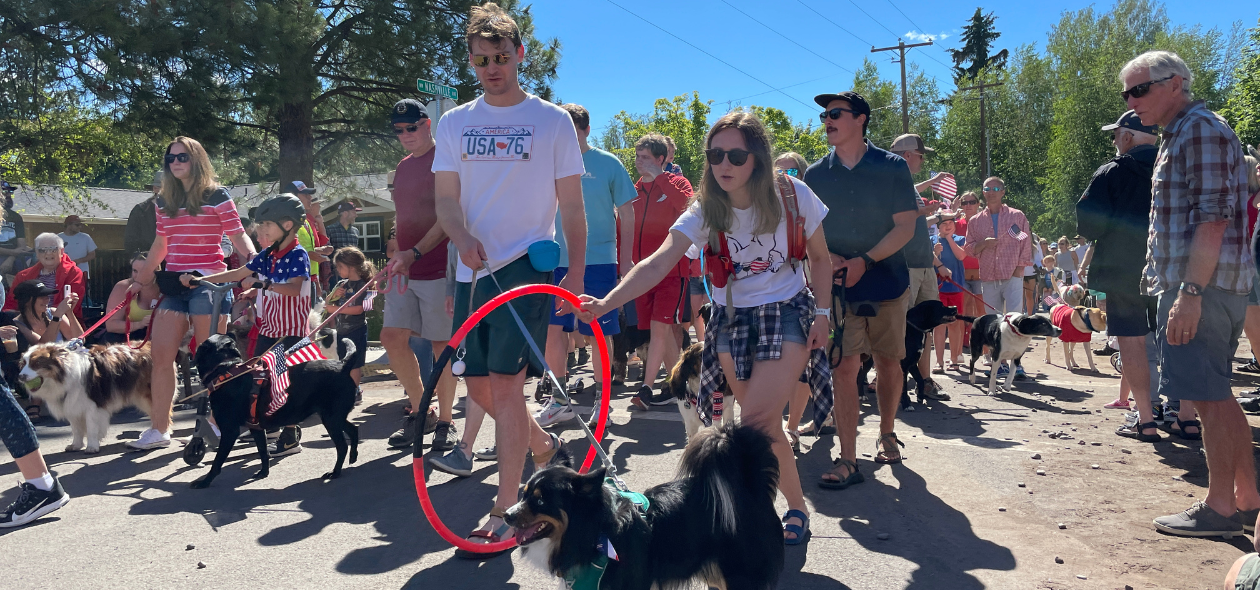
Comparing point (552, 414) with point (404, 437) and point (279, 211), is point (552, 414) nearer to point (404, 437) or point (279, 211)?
point (404, 437)

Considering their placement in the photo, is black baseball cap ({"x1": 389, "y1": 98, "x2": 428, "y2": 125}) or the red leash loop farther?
black baseball cap ({"x1": 389, "y1": 98, "x2": 428, "y2": 125})

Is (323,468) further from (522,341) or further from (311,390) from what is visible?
(522,341)

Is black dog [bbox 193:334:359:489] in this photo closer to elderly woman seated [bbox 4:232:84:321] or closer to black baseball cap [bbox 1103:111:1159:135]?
elderly woman seated [bbox 4:232:84:321]

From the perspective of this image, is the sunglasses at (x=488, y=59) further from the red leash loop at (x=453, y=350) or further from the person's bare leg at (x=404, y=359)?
the person's bare leg at (x=404, y=359)

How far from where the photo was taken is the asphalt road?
3383 mm

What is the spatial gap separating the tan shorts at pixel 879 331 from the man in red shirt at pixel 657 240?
228 cm

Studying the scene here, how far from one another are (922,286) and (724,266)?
4509 mm

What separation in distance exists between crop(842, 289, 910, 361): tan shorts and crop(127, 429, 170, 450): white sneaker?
4.83 meters

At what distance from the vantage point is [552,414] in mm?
6137

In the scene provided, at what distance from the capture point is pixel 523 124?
370 centimetres

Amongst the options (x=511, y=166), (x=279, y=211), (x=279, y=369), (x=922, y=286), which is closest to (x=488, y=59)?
(x=511, y=166)

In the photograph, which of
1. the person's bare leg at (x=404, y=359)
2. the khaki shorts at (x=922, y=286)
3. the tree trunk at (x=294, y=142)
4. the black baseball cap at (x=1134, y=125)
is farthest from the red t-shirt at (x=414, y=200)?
the tree trunk at (x=294, y=142)

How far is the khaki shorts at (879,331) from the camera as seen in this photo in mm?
4750

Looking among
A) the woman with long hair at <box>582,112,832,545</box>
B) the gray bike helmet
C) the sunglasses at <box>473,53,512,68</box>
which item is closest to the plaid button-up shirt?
the woman with long hair at <box>582,112,832,545</box>
